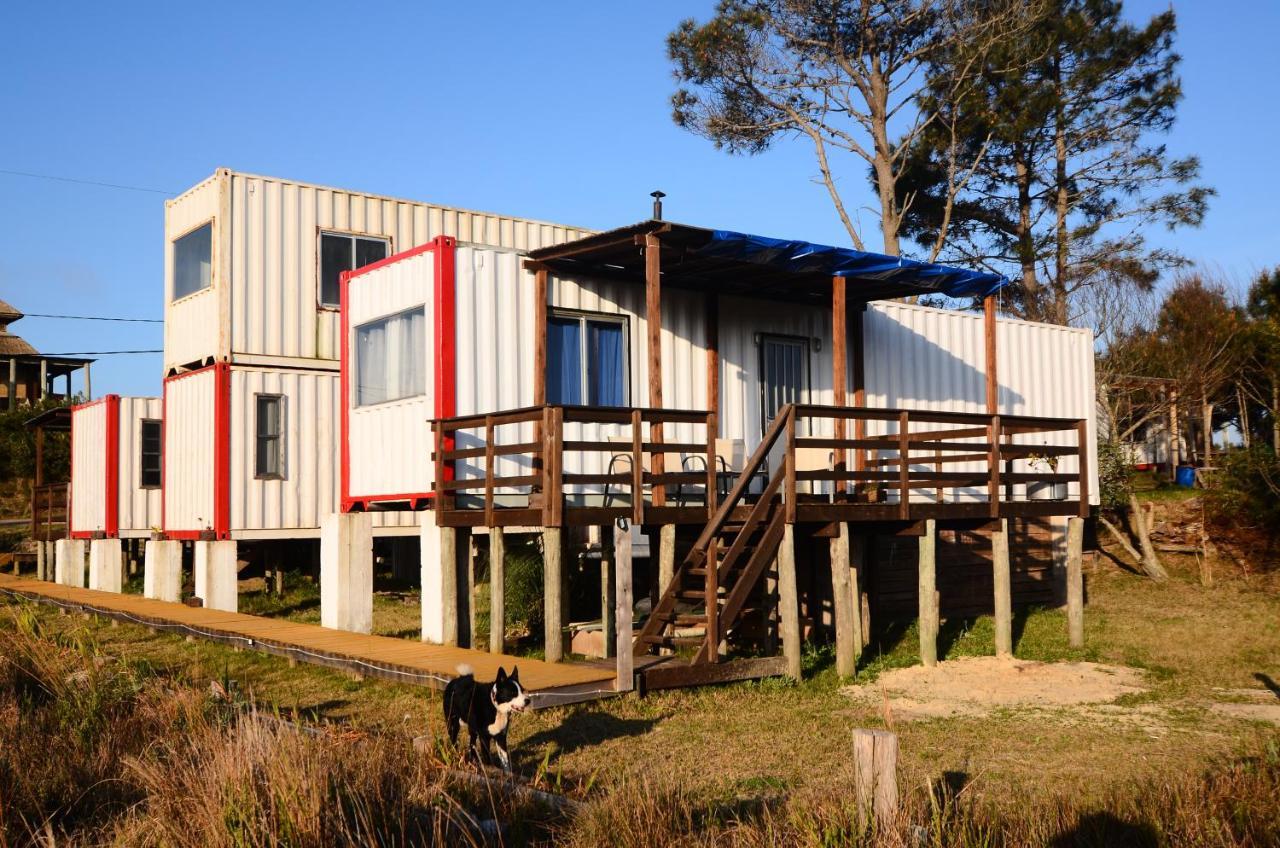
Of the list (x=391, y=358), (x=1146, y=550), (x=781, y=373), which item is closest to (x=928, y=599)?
(x=781, y=373)

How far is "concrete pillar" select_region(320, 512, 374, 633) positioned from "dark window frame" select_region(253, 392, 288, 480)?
3.64m

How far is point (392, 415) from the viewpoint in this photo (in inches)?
601

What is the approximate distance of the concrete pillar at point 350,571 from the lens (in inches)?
618

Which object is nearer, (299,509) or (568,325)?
(568,325)

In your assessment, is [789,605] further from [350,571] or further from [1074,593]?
[350,571]

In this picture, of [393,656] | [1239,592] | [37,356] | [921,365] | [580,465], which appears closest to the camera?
[393,656]

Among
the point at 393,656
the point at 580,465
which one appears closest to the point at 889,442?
the point at 580,465

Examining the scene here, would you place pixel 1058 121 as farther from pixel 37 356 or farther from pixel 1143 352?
pixel 37 356

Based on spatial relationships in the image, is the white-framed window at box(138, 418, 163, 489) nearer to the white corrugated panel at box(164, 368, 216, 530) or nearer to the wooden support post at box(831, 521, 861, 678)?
the white corrugated panel at box(164, 368, 216, 530)

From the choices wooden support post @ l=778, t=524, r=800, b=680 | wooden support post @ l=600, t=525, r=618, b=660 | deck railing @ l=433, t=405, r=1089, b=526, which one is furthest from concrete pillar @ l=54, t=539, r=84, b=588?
wooden support post @ l=778, t=524, r=800, b=680

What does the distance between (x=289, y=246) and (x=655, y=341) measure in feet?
28.7

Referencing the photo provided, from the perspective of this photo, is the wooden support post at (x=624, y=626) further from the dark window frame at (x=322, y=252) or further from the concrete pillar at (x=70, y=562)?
the concrete pillar at (x=70, y=562)

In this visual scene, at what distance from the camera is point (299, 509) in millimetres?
19359

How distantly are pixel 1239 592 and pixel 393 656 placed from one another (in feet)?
47.1
